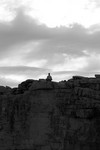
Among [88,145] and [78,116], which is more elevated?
[78,116]

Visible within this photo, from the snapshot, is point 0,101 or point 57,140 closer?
point 57,140

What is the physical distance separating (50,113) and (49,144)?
2.41 m

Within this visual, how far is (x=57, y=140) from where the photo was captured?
31.9 meters

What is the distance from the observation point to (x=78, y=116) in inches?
1243

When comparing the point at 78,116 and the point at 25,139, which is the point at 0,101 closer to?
the point at 25,139

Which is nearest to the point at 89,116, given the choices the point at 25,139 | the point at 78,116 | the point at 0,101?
the point at 78,116

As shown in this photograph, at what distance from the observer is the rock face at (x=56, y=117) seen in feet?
104

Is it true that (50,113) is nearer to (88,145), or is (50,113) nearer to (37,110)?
(37,110)

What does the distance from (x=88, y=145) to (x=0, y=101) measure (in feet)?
27.7

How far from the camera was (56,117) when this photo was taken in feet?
105

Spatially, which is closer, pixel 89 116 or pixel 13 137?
pixel 89 116

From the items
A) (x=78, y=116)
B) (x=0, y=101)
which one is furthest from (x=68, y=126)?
(x=0, y=101)

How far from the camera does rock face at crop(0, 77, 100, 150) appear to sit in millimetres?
31578

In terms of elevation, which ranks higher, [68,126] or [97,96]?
[97,96]
